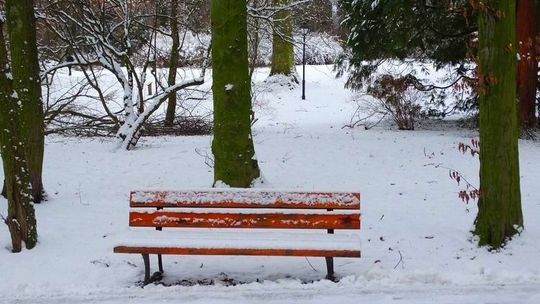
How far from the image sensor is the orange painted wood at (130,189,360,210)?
5.02m

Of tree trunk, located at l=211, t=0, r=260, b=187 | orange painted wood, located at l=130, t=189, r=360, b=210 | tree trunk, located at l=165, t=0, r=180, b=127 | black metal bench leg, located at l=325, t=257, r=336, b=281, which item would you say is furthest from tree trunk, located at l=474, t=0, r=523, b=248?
tree trunk, located at l=165, t=0, r=180, b=127

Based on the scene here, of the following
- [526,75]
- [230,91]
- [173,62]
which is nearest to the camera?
[230,91]

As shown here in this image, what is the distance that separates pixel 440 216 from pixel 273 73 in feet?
63.0

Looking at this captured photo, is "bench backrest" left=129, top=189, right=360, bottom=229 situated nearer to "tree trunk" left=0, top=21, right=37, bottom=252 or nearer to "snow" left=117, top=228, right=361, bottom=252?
"snow" left=117, top=228, right=361, bottom=252

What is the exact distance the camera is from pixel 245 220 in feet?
16.2

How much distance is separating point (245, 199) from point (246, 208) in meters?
0.10

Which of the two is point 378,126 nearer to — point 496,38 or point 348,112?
point 348,112

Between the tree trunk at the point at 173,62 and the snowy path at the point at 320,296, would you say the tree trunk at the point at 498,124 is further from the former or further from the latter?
the tree trunk at the point at 173,62

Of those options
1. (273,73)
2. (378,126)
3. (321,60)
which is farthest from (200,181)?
(321,60)

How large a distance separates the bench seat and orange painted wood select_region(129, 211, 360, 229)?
0.34ft

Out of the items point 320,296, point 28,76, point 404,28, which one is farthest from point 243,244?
point 404,28

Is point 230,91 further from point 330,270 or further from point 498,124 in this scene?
point 498,124

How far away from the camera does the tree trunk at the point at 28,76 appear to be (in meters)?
6.36

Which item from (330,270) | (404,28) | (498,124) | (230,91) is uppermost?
(404,28)
